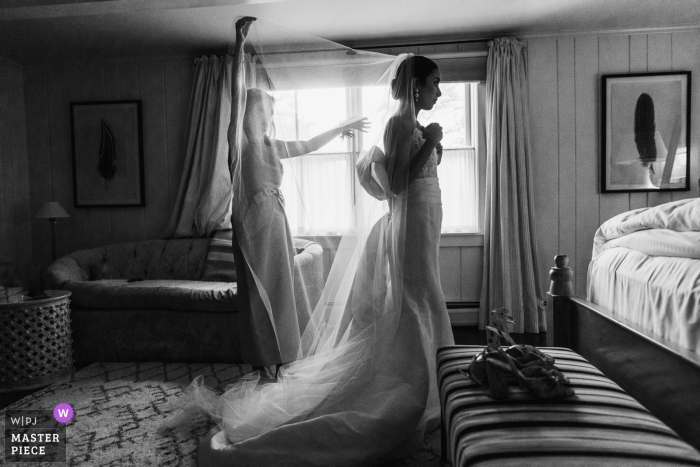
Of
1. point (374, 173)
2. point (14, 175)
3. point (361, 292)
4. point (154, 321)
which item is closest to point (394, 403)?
point (361, 292)

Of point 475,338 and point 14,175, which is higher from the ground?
point 14,175

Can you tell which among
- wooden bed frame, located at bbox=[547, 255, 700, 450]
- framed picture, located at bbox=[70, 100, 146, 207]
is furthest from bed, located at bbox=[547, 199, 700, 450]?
framed picture, located at bbox=[70, 100, 146, 207]

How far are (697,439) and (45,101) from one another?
19.4 feet

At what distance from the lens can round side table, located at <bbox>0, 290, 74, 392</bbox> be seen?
2.92 m

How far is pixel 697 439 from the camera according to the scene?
131cm

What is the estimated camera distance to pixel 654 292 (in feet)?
5.53

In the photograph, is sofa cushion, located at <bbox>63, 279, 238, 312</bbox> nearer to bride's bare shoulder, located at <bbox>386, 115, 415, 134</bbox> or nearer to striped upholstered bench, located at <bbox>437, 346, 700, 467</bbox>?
bride's bare shoulder, located at <bbox>386, 115, 415, 134</bbox>

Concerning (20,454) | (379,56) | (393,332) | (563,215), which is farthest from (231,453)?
(563,215)

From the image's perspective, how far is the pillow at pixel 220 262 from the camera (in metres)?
4.25

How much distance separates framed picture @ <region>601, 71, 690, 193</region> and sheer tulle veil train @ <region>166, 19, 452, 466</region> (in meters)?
3.05

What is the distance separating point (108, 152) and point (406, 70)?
3958mm

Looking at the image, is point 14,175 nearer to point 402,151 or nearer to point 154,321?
point 154,321

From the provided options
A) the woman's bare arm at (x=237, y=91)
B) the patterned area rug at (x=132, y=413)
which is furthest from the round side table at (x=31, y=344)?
the woman's bare arm at (x=237, y=91)

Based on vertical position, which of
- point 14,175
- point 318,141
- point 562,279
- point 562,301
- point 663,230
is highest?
point 14,175
